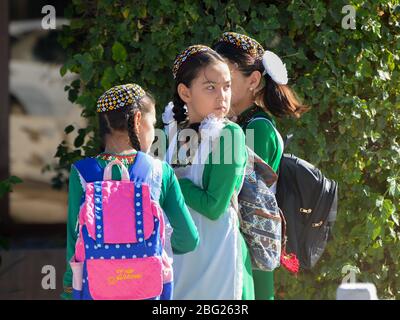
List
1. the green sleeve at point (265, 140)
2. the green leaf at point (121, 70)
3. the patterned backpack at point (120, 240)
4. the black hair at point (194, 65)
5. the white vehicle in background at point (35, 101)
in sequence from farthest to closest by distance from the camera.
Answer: the white vehicle in background at point (35, 101) → the green leaf at point (121, 70) → the green sleeve at point (265, 140) → the black hair at point (194, 65) → the patterned backpack at point (120, 240)

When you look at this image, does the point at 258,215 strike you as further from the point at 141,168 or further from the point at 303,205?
the point at 141,168

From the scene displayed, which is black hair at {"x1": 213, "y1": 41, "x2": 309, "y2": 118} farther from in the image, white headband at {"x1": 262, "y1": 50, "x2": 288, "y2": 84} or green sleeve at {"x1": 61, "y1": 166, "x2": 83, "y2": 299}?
green sleeve at {"x1": 61, "y1": 166, "x2": 83, "y2": 299}

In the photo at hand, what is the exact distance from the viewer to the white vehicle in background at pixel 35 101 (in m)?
7.26

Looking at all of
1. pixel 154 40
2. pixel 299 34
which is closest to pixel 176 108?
pixel 154 40

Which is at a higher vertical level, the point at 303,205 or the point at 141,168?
the point at 141,168

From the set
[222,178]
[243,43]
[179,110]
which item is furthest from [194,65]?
[222,178]

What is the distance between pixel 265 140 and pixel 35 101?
4.13 m

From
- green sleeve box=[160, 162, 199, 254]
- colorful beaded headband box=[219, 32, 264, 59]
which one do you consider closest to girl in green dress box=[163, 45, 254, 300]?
green sleeve box=[160, 162, 199, 254]

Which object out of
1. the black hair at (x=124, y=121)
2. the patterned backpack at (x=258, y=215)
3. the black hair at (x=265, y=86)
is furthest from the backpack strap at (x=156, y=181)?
the black hair at (x=265, y=86)

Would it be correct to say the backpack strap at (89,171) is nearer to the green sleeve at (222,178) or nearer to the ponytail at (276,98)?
the green sleeve at (222,178)

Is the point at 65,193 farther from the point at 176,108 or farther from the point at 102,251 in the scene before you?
the point at 102,251

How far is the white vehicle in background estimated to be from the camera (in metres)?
7.26

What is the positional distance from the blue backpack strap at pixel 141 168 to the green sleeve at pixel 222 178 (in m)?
0.30

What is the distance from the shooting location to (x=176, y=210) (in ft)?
10.3
